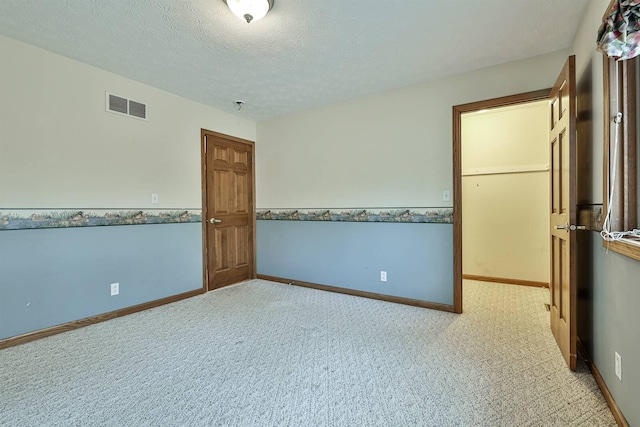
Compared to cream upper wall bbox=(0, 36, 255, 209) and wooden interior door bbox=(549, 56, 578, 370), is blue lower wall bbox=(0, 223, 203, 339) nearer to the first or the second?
cream upper wall bbox=(0, 36, 255, 209)

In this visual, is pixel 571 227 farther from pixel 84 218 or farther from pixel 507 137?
pixel 84 218

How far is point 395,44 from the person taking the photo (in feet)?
7.79

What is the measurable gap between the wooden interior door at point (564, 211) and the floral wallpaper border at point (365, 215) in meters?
0.91

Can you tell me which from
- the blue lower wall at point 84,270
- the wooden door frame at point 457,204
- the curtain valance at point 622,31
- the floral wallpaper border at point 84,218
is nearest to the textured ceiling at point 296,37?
the wooden door frame at point 457,204

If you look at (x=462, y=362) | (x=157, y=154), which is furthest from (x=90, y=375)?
(x=462, y=362)

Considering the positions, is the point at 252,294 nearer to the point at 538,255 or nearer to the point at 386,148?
the point at 386,148

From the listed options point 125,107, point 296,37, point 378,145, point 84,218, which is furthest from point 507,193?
point 84,218

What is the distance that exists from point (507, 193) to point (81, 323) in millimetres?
5111

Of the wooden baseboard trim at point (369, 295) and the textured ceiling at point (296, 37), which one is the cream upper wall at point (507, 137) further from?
the wooden baseboard trim at point (369, 295)

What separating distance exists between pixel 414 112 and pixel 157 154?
2866 millimetres

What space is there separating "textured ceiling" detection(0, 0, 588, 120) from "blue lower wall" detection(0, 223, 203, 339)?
1.58 metres

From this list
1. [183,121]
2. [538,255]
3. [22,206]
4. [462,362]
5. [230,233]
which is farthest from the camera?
[230,233]

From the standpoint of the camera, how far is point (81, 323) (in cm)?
262

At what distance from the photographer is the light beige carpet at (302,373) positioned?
4.85 ft
